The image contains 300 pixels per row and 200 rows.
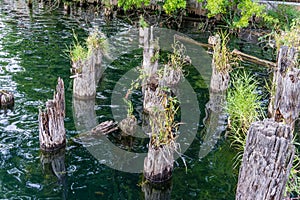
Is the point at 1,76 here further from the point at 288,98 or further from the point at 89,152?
the point at 288,98

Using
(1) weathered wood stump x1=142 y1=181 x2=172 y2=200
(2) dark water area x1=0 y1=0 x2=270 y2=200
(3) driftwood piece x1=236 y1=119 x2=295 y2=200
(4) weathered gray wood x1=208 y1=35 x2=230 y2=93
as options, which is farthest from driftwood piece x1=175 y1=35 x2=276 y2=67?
(3) driftwood piece x1=236 y1=119 x2=295 y2=200

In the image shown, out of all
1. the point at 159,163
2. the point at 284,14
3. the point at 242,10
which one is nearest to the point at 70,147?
the point at 159,163

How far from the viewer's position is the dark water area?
7156mm

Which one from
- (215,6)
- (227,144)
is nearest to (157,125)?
(227,144)

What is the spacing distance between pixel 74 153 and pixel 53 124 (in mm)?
922

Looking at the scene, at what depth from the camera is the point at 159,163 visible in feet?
23.1

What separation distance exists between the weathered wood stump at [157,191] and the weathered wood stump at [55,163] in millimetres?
1680

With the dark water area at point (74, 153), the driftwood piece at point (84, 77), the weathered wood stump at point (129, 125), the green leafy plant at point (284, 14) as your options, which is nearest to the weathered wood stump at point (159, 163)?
the dark water area at point (74, 153)

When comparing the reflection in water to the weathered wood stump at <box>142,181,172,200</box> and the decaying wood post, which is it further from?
the decaying wood post

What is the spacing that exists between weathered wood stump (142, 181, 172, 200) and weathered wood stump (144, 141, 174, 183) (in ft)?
0.34

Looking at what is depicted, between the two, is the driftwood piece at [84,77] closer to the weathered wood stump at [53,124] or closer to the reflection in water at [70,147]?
the reflection in water at [70,147]

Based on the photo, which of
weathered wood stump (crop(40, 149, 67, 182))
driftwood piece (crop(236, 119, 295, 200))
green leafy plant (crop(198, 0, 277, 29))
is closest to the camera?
driftwood piece (crop(236, 119, 295, 200))

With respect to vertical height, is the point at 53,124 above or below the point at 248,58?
below

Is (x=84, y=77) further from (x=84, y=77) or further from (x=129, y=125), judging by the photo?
(x=129, y=125)
